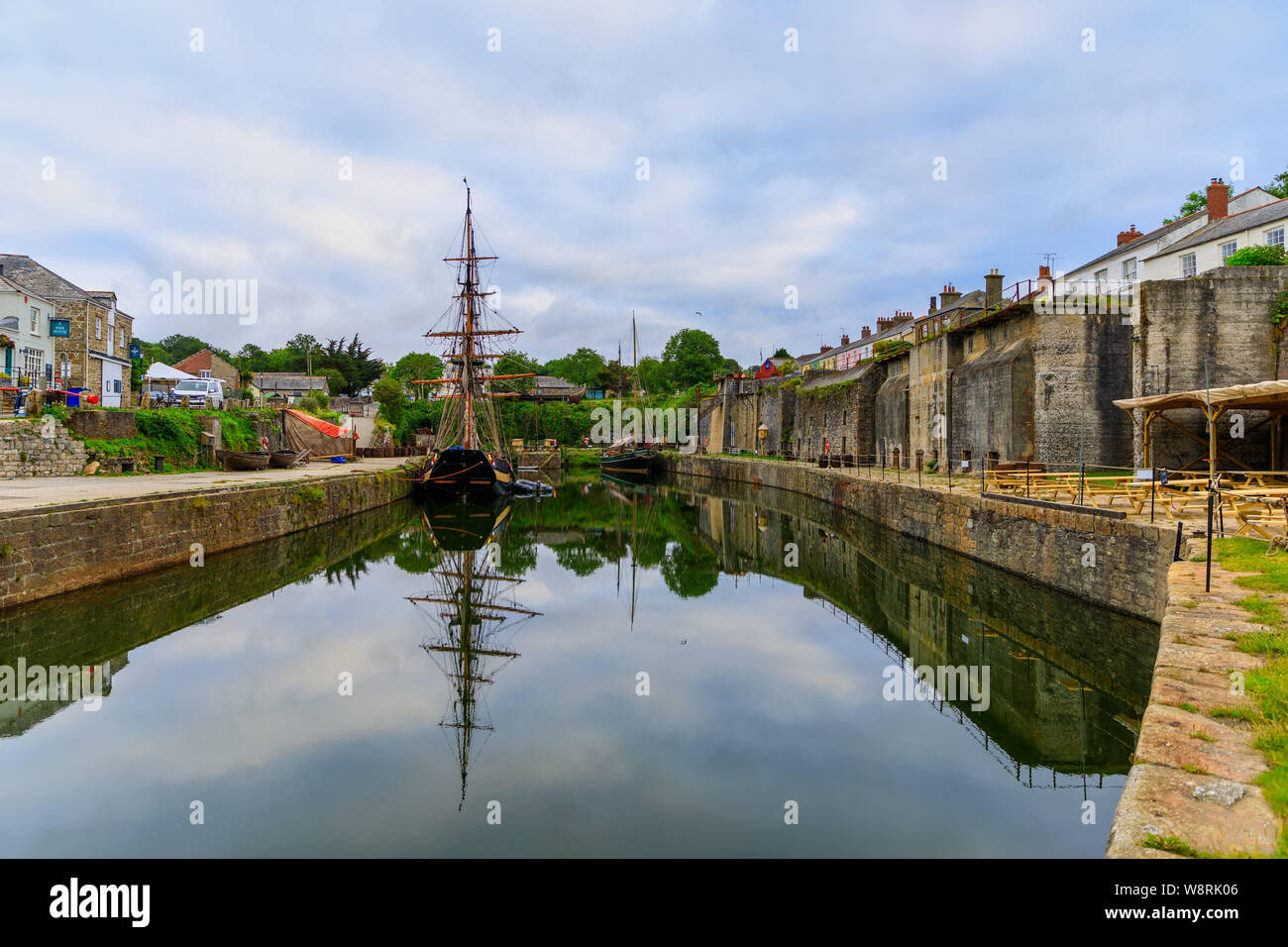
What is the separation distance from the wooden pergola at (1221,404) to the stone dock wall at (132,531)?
18.2 metres

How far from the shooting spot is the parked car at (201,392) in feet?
100

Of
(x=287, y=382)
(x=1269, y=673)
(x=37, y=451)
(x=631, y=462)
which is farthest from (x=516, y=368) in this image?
(x=1269, y=673)

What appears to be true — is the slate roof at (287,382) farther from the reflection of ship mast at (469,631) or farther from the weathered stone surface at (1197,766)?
the weathered stone surface at (1197,766)

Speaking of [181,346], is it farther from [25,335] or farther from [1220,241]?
[1220,241]

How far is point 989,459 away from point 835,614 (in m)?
13.5

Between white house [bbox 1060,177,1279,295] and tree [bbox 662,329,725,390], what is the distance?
51.8m

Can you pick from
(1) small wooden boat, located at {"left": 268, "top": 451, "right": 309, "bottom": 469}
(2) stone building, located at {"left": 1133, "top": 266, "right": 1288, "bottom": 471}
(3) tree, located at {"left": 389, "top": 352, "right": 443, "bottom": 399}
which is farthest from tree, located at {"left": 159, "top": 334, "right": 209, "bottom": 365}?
(2) stone building, located at {"left": 1133, "top": 266, "right": 1288, "bottom": 471}

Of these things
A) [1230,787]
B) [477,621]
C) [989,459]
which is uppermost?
[989,459]

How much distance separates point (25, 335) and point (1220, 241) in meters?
43.8
